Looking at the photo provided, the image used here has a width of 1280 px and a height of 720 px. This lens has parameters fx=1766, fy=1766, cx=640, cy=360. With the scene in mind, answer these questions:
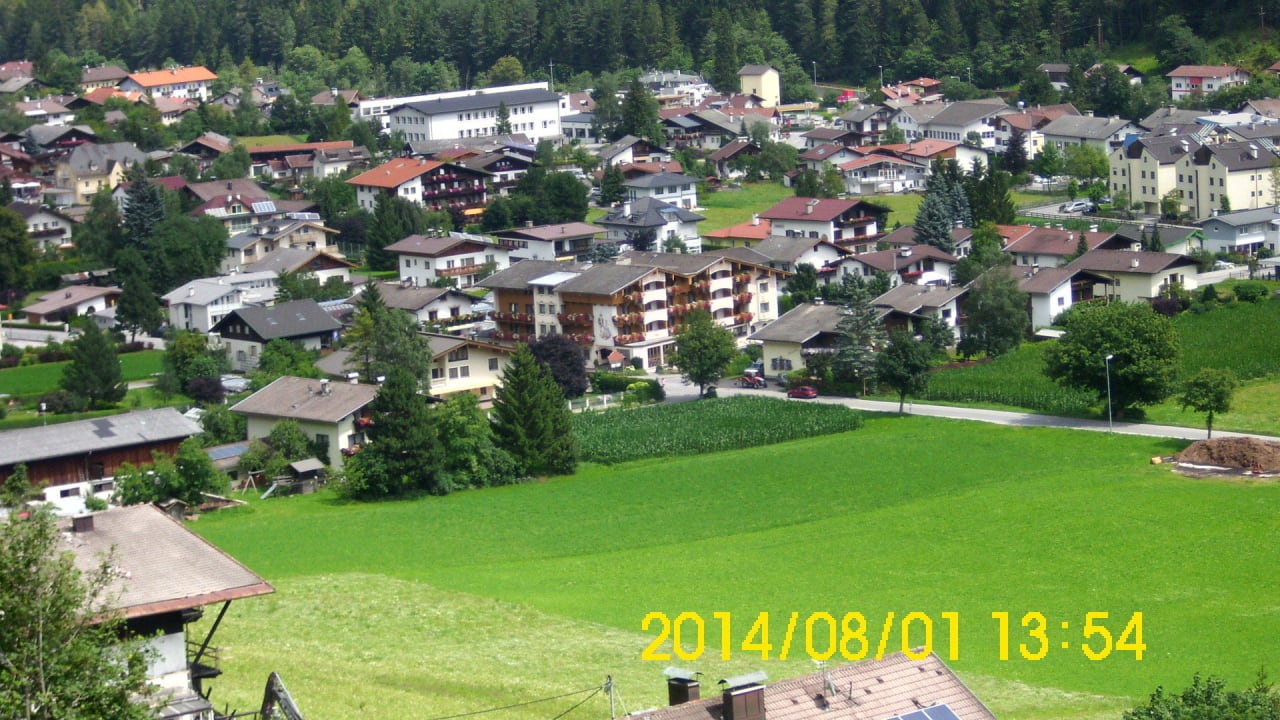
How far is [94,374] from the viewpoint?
2002 inches

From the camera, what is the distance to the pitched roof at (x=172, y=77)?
116 m

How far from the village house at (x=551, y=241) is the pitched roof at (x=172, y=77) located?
5406 centimetres

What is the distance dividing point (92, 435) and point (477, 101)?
55.0 m

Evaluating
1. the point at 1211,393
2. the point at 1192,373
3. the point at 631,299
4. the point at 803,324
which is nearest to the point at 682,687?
the point at 1211,393

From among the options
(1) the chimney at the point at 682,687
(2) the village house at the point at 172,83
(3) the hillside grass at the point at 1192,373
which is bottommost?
(3) the hillside grass at the point at 1192,373

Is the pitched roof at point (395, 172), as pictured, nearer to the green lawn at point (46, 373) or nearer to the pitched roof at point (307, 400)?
the green lawn at point (46, 373)

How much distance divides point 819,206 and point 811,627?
44.6 m

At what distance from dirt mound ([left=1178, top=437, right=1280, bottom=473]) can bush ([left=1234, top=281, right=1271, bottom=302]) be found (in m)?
17.7

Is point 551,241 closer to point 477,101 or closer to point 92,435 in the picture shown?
point 477,101

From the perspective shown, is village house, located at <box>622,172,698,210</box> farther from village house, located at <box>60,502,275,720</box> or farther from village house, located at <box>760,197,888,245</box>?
village house, located at <box>60,502,275,720</box>

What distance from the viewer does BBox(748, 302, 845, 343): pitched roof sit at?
52594 mm

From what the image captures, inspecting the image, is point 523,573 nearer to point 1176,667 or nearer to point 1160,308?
point 1176,667
